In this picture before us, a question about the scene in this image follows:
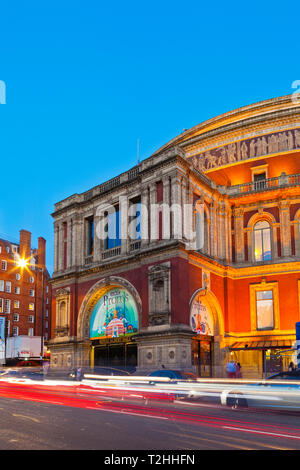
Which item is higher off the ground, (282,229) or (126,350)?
(282,229)

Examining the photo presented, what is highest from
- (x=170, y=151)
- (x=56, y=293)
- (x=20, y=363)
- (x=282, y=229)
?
(x=170, y=151)

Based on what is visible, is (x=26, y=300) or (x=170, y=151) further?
(x=26, y=300)

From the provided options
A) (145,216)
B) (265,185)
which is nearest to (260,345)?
(145,216)

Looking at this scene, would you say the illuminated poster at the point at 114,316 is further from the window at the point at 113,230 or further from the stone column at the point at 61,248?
the stone column at the point at 61,248

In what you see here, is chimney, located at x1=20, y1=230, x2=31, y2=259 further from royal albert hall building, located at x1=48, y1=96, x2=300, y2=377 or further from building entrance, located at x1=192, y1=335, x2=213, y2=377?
building entrance, located at x1=192, y1=335, x2=213, y2=377

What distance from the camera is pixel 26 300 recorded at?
8700 centimetres

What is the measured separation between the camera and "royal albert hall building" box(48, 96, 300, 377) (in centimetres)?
3475

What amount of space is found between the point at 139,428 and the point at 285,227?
93.8 ft

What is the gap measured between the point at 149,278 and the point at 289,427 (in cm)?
2225

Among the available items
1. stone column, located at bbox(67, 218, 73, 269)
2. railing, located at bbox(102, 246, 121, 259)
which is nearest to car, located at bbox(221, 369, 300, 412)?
railing, located at bbox(102, 246, 121, 259)

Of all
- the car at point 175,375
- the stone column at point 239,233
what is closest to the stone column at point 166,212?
the stone column at point 239,233

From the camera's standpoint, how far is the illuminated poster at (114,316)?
123ft

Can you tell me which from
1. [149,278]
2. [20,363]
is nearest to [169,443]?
[149,278]
